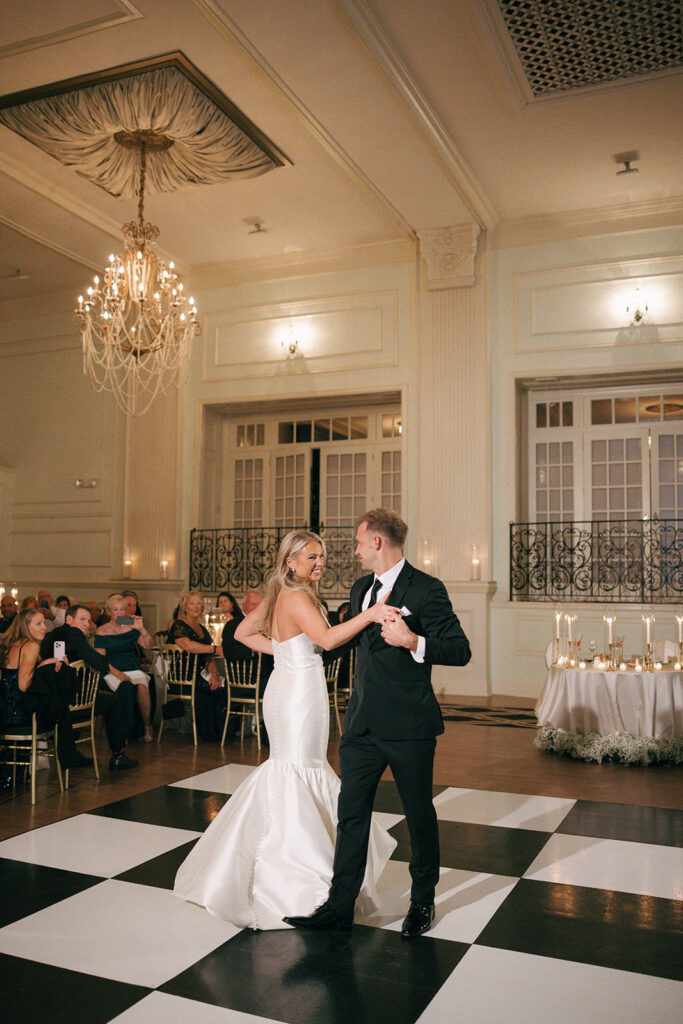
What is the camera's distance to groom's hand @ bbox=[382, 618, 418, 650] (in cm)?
272

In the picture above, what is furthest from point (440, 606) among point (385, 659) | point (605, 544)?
point (605, 544)

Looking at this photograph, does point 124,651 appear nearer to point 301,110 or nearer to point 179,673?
point 179,673

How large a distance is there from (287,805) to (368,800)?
41 cm

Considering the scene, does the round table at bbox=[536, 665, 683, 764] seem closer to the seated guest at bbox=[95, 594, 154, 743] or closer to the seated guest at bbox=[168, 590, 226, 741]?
the seated guest at bbox=[168, 590, 226, 741]

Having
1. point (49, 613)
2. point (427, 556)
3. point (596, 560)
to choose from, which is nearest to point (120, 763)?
point (49, 613)

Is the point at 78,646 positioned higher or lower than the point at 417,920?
higher

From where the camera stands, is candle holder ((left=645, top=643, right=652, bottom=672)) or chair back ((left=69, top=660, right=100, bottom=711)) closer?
chair back ((left=69, top=660, right=100, bottom=711))

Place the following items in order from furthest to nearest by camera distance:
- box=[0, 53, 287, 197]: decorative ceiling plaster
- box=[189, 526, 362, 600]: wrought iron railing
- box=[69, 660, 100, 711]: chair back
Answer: box=[189, 526, 362, 600]: wrought iron railing → box=[0, 53, 287, 197]: decorative ceiling plaster → box=[69, 660, 100, 711]: chair back

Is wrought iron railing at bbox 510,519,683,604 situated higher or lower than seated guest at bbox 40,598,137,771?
higher

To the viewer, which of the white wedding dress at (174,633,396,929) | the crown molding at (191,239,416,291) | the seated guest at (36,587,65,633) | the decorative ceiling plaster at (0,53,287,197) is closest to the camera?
the white wedding dress at (174,633,396,929)

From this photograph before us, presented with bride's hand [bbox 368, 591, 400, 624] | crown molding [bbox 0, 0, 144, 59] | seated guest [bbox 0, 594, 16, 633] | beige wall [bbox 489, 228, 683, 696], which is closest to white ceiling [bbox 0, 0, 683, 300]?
crown molding [bbox 0, 0, 144, 59]

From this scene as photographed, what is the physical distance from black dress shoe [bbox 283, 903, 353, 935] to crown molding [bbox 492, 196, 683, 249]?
840cm

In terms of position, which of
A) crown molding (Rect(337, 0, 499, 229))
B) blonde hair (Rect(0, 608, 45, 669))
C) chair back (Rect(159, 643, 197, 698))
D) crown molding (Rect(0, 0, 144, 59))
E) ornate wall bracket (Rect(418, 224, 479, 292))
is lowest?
chair back (Rect(159, 643, 197, 698))

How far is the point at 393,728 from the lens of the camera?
9.51ft
